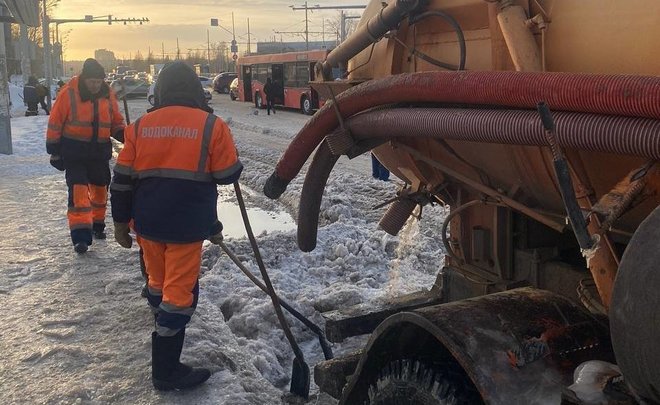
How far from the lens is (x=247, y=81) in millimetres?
35094

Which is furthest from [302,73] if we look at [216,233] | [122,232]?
[122,232]

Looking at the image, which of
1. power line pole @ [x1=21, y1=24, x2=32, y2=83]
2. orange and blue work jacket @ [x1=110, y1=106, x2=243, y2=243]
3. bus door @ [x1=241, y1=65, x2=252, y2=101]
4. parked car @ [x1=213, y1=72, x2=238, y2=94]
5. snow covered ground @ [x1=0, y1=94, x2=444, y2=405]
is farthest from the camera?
parked car @ [x1=213, y1=72, x2=238, y2=94]

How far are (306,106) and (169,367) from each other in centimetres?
2506

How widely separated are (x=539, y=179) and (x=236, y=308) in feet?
11.0

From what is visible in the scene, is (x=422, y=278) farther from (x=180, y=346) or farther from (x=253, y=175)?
(x=253, y=175)

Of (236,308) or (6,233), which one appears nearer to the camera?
(236,308)

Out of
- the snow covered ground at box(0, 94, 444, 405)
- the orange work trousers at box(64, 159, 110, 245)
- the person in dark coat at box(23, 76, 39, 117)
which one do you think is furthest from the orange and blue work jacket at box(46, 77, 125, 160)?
A: the person in dark coat at box(23, 76, 39, 117)

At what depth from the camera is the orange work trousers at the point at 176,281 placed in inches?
151

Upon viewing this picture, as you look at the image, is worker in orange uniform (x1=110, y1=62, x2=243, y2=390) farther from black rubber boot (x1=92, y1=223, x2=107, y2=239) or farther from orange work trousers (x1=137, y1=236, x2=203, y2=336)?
black rubber boot (x1=92, y1=223, x2=107, y2=239)

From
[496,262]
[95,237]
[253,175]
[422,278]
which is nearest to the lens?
[496,262]

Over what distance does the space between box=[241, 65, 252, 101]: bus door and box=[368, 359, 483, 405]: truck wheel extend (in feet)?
108

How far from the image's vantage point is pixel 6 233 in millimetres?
→ 7695

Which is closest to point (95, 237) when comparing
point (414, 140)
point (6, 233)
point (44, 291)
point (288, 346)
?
point (6, 233)

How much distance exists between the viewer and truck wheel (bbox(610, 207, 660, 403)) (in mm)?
1439
